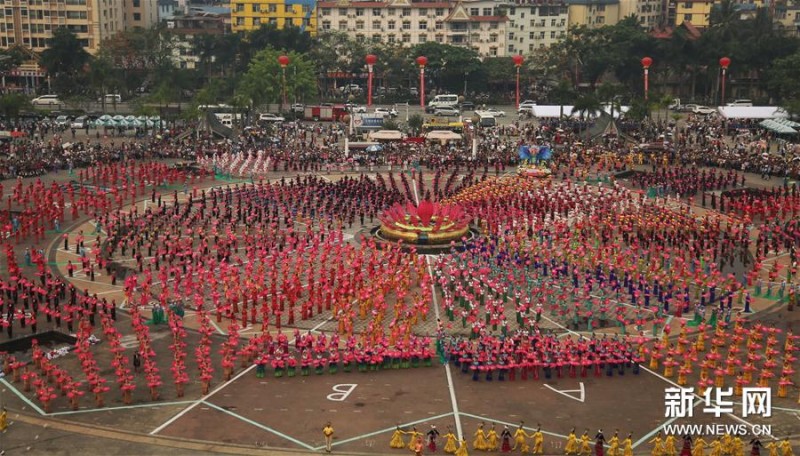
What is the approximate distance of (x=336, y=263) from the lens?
44031 millimetres

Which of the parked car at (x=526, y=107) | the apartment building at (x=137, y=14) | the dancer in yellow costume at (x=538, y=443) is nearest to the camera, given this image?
the dancer in yellow costume at (x=538, y=443)

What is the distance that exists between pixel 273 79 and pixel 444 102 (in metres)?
21.2

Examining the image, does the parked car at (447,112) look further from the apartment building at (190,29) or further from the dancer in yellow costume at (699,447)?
the dancer in yellow costume at (699,447)

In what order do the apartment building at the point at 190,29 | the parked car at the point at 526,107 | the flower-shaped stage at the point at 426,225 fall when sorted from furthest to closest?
1. the apartment building at the point at 190,29
2. the parked car at the point at 526,107
3. the flower-shaped stage at the point at 426,225

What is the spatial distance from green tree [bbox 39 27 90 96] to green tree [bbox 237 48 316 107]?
21121 millimetres

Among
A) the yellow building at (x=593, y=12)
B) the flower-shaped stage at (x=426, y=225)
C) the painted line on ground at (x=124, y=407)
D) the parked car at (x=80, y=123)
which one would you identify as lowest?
the painted line on ground at (x=124, y=407)

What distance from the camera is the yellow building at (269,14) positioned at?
130 metres

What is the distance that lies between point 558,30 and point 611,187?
6677cm

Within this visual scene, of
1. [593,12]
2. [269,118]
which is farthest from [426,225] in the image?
[593,12]

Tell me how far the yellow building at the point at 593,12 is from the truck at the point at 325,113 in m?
42.3

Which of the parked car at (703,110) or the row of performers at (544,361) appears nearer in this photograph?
the row of performers at (544,361)

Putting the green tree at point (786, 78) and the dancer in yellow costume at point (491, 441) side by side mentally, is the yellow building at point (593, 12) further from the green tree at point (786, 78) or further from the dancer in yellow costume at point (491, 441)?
the dancer in yellow costume at point (491, 441)

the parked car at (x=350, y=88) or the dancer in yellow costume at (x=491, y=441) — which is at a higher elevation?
the parked car at (x=350, y=88)

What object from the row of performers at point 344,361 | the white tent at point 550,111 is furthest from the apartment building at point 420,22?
the row of performers at point 344,361
